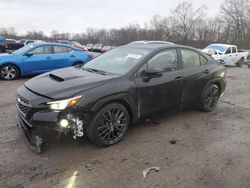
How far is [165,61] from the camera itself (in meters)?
4.52

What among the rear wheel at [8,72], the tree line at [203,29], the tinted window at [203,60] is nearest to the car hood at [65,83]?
the tinted window at [203,60]

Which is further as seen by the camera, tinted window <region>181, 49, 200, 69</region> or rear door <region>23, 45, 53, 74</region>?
rear door <region>23, 45, 53, 74</region>

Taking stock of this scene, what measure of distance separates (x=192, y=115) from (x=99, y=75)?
8.32 feet

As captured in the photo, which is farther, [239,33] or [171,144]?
[239,33]

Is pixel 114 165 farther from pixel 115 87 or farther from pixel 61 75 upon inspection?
pixel 61 75

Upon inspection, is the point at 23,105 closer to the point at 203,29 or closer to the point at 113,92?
the point at 113,92

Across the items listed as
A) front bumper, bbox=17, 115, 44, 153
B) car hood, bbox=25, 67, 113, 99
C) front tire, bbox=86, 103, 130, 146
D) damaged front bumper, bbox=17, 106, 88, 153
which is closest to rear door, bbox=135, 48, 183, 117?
front tire, bbox=86, 103, 130, 146

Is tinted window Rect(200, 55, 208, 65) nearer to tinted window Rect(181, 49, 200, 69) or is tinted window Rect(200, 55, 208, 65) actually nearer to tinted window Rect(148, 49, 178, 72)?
tinted window Rect(181, 49, 200, 69)

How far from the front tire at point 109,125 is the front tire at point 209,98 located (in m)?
2.22

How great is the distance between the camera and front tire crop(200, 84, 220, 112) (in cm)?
533

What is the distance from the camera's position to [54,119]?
10.6ft

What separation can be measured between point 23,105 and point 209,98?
3.99m

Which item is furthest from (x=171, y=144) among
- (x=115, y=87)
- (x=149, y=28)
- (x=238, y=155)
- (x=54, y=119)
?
(x=149, y=28)

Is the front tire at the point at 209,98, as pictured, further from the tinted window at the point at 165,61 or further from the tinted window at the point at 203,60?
the tinted window at the point at 165,61
